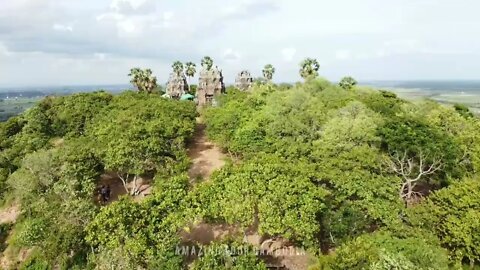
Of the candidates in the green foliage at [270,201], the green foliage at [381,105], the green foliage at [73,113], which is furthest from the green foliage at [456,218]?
the green foliage at [73,113]

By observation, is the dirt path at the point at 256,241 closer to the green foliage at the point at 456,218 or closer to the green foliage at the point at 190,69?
the green foliage at the point at 456,218

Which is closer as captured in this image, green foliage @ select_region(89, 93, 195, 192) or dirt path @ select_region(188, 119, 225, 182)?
green foliage @ select_region(89, 93, 195, 192)

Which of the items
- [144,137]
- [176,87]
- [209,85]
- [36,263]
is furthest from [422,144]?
[176,87]

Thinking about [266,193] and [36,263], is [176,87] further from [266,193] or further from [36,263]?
[266,193]

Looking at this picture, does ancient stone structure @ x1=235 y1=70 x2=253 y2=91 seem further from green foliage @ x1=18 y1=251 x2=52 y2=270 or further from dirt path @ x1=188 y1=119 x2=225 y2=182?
green foliage @ x1=18 y1=251 x2=52 y2=270

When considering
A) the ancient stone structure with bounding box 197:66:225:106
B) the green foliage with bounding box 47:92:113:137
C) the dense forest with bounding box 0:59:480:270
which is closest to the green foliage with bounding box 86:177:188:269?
the dense forest with bounding box 0:59:480:270

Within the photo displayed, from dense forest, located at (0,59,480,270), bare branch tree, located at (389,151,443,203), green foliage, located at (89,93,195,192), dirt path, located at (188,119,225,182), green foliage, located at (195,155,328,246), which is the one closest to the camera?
dense forest, located at (0,59,480,270)

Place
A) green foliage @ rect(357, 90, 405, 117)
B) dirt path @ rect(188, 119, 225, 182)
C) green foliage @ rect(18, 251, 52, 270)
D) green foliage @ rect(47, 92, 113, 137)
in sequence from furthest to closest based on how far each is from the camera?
green foliage @ rect(47, 92, 113, 137) < green foliage @ rect(357, 90, 405, 117) < dirt path @ rect(188, 119, 225, 182) < green foliage @ rect(18, 251, 52, 270)
